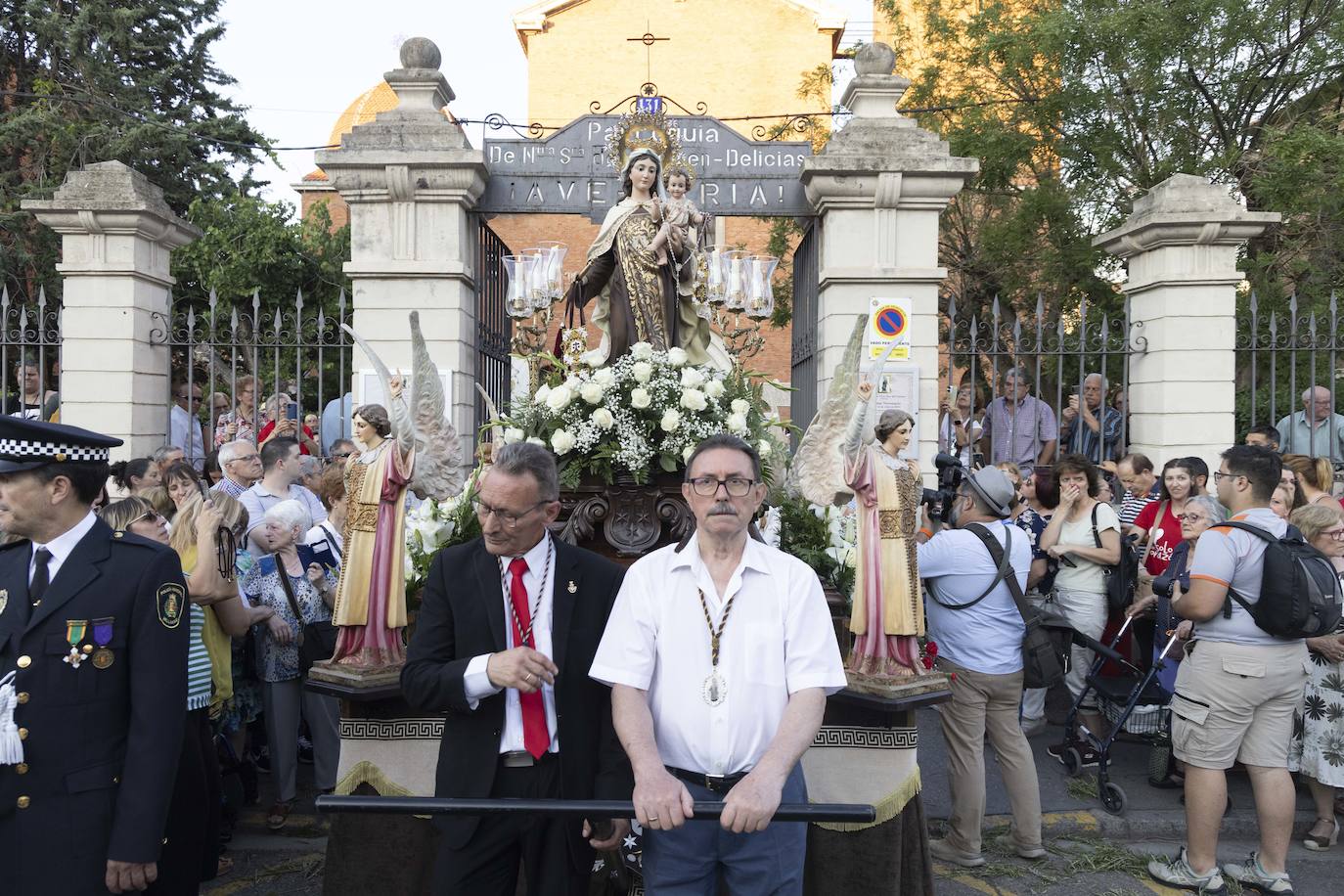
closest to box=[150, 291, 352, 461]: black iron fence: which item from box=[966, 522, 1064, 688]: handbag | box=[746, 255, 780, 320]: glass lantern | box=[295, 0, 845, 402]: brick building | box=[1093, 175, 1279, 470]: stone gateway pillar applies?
box=[746, 255, 780, 320]: glass lantern

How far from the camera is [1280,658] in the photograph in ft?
14.8

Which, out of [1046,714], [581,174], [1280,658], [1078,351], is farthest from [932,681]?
[581,174]

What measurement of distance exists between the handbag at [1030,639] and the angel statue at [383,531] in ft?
8.67

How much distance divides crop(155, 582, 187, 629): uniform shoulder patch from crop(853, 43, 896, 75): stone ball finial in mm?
7230

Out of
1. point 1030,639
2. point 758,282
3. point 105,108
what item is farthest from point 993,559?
point 105,108

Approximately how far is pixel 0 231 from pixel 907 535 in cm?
1865

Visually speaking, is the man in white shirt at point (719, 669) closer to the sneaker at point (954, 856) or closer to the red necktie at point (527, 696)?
the red necktie at point (527, 696)

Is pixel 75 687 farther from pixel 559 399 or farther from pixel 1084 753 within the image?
pixel 1084 753

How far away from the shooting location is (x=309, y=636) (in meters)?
5.37

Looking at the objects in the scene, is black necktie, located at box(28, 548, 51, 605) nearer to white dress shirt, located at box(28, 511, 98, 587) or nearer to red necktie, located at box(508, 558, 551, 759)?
white dress shirt, located at box(28, 511, 98, 587)

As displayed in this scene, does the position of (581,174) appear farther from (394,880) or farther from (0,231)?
(0,231)

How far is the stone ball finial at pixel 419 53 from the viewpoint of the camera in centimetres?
861

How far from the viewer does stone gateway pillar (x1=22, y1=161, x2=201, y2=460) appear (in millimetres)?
8656

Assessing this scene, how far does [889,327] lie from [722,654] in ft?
21.0
